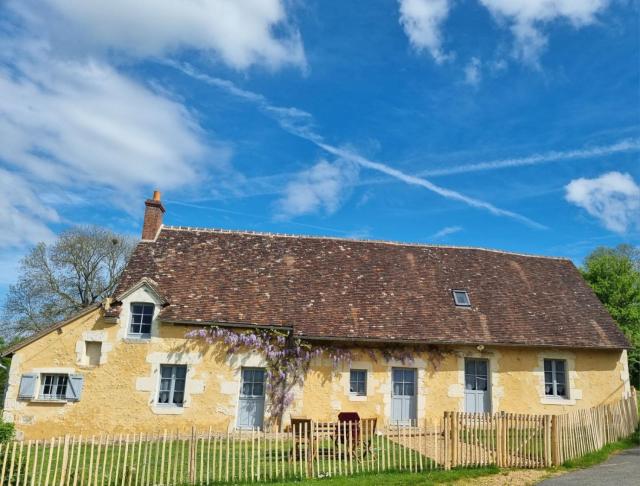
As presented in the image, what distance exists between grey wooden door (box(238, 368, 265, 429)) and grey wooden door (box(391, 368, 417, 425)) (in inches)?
161

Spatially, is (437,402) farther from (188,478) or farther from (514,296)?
(188,478)

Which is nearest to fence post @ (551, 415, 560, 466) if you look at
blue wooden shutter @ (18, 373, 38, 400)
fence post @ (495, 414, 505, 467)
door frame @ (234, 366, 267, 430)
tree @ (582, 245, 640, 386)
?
fence post @ (495, 414, 505, 467)

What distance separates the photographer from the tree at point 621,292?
2973 cm

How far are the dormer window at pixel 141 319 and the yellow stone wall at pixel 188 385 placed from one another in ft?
1.00

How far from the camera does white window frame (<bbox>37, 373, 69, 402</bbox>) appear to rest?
13.5 metres

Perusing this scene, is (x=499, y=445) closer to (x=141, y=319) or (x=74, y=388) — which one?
(x=141, y=319)

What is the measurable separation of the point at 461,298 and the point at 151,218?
1173 cm

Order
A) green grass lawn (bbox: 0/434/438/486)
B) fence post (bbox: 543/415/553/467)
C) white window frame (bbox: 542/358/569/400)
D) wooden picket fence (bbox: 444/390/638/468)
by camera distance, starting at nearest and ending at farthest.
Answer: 1. green grass lawn (bbox: 0/434/438/486)
2. wooden picket fence (bbox: 444/390/638/468)
3. fence post (bbox: 543/415/553/467)
4. white window frame (bbox: 542/358/569/400)

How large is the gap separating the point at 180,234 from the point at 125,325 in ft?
15.4

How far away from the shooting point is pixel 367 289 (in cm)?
1650

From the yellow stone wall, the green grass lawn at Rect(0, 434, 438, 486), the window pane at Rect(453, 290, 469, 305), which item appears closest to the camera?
the green grass lawn at Rect(0, 434, 438, 486)

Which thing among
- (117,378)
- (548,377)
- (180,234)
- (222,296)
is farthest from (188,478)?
(548,377)

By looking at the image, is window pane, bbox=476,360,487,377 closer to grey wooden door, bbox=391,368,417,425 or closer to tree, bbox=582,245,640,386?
grey wooden door, bbox=391,368,417,425

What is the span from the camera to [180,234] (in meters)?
17.9
